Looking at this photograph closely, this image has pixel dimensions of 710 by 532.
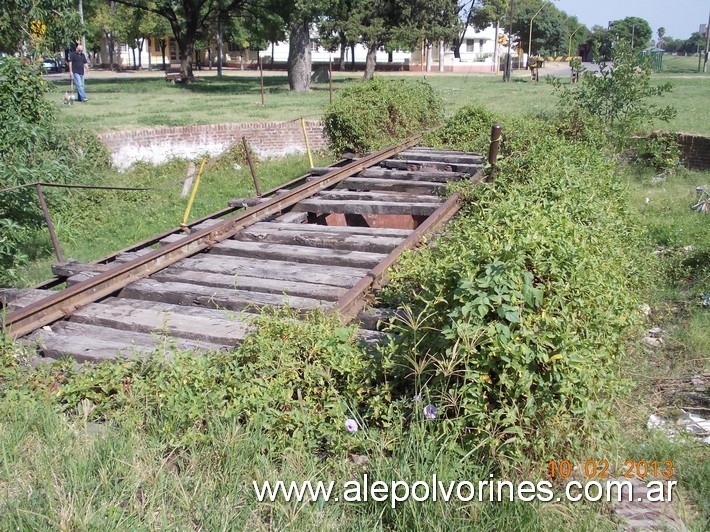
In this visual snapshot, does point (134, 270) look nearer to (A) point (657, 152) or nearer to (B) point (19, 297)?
(B) point (19, 297)

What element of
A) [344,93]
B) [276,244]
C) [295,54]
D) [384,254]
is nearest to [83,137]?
[344,93]

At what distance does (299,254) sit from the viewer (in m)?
6.37

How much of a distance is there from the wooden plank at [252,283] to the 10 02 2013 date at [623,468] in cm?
242

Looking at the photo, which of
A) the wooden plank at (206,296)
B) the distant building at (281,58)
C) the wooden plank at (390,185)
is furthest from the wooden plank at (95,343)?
the distant building at (281,58)

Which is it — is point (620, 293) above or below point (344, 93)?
below

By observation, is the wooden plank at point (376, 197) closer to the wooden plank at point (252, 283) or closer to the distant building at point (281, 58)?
the wooden plank at point (252, 283)

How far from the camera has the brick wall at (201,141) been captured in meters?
14.2

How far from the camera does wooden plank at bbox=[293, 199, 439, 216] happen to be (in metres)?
8.06

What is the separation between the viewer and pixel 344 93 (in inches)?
531

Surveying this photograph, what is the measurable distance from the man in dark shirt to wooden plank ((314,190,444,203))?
16.1 metres

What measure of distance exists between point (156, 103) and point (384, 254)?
65.8 ft

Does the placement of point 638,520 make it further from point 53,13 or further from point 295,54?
point 295,54

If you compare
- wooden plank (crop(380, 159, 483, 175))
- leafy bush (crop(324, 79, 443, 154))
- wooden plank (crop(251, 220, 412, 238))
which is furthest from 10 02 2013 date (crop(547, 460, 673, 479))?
leafy bush (crop(324, 79, 443, 154))

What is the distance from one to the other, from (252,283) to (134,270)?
1016 mm
